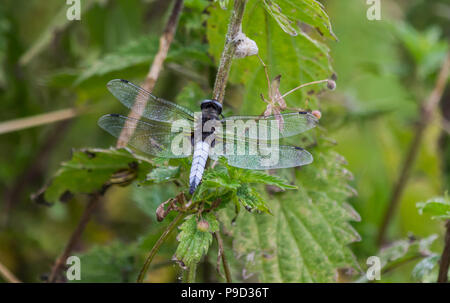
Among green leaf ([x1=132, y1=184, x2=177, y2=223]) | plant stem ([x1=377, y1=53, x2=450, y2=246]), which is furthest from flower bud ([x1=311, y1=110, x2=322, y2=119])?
plant stem ([x1=377, y1=53, x2=450, y2=246])

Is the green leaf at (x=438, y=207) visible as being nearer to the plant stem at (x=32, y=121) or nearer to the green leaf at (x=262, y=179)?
the green leaf at (x=262, y=179)

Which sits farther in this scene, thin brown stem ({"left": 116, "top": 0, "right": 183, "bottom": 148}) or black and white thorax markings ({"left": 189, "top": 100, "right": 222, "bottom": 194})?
thin brown stem ({"left": 116, "top": 0, "right": 183, "bottom": 148})

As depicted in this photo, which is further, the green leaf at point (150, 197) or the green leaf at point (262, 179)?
the green leaf at point (150, 197)

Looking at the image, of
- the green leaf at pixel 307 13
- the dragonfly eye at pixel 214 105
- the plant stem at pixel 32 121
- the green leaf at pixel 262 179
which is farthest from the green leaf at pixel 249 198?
the plant stem at pixel 32 121

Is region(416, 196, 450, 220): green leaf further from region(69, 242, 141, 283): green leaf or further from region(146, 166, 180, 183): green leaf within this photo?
region(69, 242, 141, 283): green leaf

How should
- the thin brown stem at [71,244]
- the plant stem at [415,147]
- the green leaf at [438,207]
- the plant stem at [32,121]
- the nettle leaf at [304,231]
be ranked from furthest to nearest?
the plant stem at [415,147], the plant stem at [32,121], the thin brown stem at [71,244], the nettle leaf at [304,231], the green leaf at [438,207]
